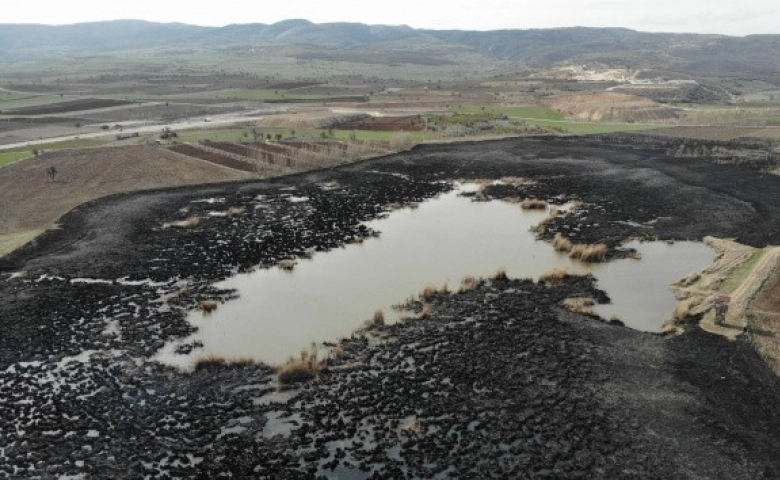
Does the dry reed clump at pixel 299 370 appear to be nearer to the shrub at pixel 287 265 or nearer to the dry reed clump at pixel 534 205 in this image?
the shrub at pixel 287 265

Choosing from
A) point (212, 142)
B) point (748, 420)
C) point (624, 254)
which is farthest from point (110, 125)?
point (748, 420)

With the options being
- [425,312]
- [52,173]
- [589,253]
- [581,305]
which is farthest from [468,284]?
[52,173]

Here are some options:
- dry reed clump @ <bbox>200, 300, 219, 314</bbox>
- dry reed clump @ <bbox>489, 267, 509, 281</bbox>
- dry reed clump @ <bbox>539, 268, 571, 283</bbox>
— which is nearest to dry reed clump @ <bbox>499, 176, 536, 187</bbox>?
dry reed clump @ <bbox>539, 268, 571, 283</bbox>

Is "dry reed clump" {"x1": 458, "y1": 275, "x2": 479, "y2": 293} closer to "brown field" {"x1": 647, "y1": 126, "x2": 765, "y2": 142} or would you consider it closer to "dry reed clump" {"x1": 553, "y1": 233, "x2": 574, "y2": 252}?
"dry reed clump" {"x1": 553, "y1": 233, "x2": 574, "y2": 252}

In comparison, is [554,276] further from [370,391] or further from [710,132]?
[710,132]

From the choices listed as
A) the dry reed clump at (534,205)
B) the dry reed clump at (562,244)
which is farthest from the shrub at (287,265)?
the dry reed clump at (534,205)

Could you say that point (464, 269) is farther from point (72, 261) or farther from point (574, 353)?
point (72, 261)

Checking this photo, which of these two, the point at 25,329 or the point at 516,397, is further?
the point at 25,329
